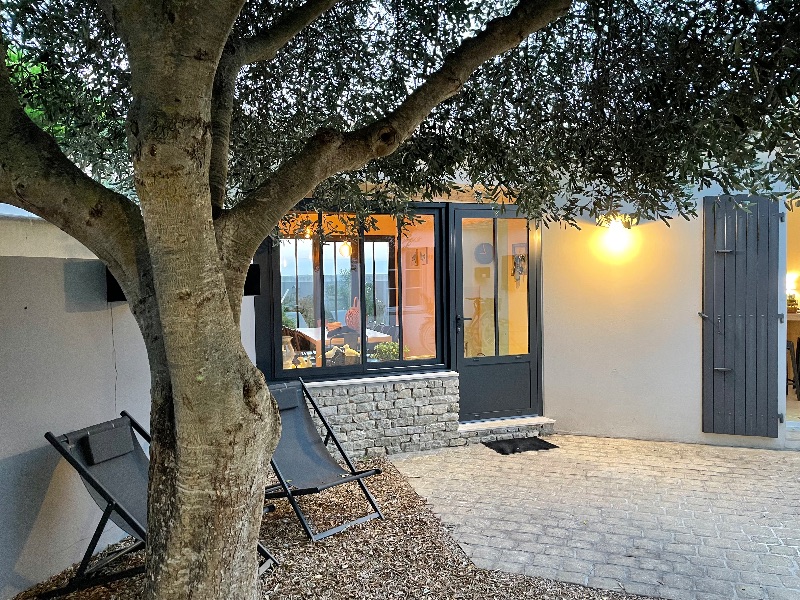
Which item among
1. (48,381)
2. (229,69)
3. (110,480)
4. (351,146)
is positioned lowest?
(110,480)

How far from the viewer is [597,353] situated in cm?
673

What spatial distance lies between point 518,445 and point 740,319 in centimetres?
264

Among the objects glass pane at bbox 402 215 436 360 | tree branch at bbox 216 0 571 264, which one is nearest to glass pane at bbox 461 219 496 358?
glass pane at bbox 402 215 436 360

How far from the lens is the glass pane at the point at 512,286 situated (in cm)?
673

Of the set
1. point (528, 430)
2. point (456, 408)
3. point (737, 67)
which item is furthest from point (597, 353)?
point (737, 67)

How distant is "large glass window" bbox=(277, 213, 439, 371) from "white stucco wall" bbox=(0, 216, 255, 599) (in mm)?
2117

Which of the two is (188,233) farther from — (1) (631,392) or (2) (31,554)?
(1) (631,392)

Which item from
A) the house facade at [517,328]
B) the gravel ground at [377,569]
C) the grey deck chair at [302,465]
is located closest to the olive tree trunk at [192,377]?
the gravel ground at [377,569]

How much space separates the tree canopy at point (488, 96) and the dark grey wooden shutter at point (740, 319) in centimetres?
277

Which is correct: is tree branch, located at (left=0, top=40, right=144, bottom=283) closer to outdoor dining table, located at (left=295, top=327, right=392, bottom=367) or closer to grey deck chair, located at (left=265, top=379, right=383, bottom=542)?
grey deck chair, located at (left=265, top=379, right=383, bottom=542)

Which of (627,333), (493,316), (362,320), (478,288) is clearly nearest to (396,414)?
(362,320)

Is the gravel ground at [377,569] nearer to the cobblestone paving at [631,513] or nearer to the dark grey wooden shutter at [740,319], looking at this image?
the cobblestone paving at [631,513]

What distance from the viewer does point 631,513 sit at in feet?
14.7

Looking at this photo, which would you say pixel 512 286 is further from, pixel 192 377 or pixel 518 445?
pixel 192 377
